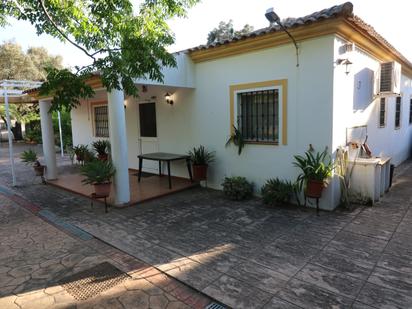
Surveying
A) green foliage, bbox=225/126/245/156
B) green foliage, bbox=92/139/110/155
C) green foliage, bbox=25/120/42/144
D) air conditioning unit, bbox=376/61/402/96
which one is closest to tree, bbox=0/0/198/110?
green foliage, bbox=225/126/245/156

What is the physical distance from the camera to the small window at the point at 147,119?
8.92 meters

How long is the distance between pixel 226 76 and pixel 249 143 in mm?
1711

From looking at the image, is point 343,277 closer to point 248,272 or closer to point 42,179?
point 248,272

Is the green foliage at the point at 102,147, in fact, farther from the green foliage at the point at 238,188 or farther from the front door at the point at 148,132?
the green foliage at the point at 238,188

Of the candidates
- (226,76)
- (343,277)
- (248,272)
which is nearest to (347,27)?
(226,76)

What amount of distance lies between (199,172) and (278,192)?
2265mm

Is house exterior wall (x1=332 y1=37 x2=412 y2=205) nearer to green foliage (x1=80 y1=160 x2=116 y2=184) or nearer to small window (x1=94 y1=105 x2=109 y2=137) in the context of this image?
green foliage (x1=80 y1=160 x2=116 y2=184)

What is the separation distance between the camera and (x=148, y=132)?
920cm

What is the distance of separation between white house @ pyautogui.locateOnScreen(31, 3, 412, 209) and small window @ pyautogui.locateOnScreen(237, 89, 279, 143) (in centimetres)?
2

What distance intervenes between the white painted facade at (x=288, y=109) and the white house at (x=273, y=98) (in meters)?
0.02

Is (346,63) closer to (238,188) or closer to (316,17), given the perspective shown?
(316,17)

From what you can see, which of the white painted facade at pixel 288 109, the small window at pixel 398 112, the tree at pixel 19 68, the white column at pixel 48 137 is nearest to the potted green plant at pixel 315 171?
the white painted facade at pixel 288 109

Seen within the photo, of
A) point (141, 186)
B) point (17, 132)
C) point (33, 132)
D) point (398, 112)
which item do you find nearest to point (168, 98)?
point (141, 186)

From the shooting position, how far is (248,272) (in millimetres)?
3379
